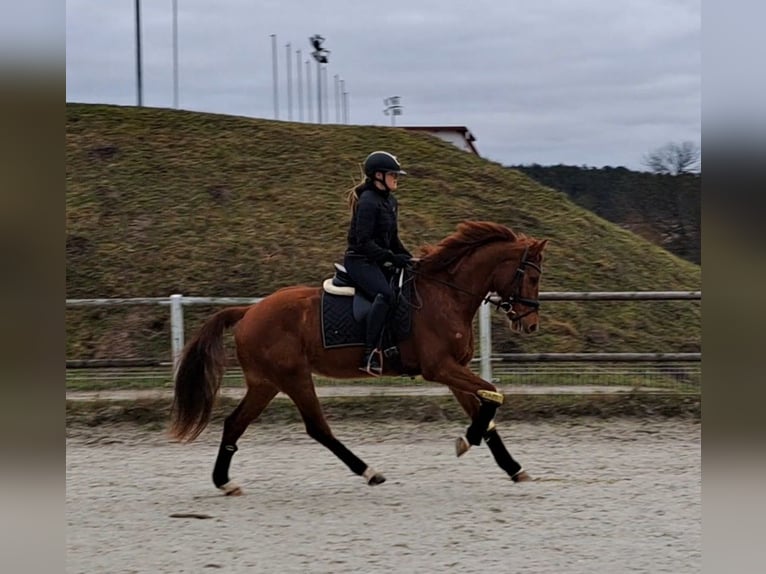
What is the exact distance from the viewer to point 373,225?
669 cm

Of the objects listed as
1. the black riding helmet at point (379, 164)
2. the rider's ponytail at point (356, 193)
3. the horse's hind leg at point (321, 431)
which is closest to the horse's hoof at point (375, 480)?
the horse's hind leg at point (321, 431)

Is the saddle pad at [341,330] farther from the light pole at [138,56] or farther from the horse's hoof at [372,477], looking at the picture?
the light pole at [138,56]

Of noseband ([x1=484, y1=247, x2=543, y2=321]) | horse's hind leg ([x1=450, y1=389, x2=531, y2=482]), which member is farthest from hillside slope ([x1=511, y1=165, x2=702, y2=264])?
horse's hind leg ([x1=450, y1=389, x2=531, y2=482])

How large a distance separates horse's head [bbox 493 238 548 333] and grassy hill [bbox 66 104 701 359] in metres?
5.55

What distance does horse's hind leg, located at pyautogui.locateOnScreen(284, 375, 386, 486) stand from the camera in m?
6.73

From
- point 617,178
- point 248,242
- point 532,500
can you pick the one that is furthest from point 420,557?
point 617,178

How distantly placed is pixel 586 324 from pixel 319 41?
1753 centimetres

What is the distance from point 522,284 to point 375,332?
1213 mm

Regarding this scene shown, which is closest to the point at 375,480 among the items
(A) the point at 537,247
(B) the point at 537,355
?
(A) the point at 537,247

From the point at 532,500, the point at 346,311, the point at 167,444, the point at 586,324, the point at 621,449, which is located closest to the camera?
the point at 532,500

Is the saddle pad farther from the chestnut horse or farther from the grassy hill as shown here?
the grassy hill
